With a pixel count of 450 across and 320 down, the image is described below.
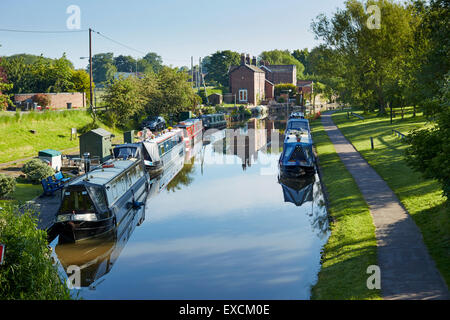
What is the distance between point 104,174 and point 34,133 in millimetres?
19298

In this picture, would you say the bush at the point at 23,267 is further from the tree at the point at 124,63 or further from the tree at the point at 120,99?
the tree at the point at 124,63

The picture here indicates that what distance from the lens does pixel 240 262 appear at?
15.1m

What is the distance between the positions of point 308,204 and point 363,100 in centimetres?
3250

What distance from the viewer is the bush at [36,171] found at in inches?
937

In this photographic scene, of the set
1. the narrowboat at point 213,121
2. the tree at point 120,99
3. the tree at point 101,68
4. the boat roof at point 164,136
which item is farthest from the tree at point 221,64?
the boat roof at point 164,136

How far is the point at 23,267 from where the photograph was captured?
33.1 feet

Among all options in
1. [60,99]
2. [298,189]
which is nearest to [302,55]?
[60,99]

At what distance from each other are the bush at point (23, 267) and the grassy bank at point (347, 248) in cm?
640

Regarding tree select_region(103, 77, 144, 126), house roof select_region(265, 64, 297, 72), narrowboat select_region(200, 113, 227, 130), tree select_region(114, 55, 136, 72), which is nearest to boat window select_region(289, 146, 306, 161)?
tree select_region(103, 77, 144, 126)

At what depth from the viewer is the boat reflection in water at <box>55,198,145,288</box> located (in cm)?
1488

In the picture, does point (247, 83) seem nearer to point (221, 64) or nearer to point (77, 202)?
point (221, 64)

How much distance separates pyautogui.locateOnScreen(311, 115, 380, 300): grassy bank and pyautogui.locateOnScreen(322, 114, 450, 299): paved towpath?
1.00ft
